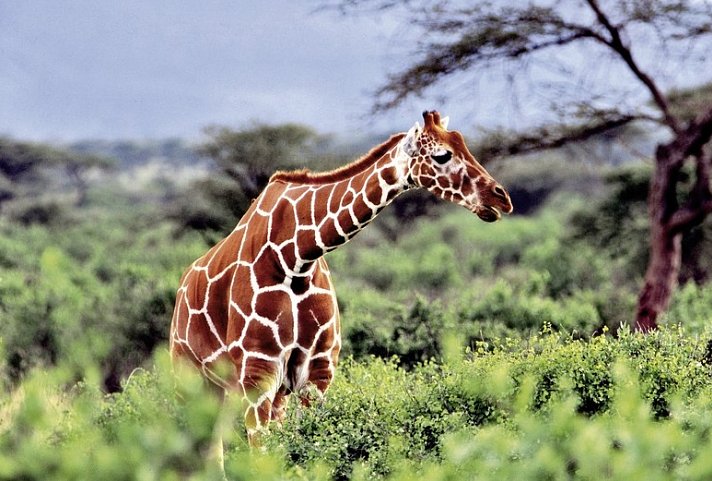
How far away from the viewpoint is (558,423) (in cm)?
412

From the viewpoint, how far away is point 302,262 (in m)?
5.54

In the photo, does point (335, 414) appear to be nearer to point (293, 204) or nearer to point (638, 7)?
point (293, 204)

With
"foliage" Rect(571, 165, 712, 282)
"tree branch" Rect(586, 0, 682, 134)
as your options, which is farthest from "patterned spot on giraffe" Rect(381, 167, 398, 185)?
"foliage" Rect(571, 165, 712, 282)

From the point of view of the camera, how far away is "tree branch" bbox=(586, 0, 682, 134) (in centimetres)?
1246

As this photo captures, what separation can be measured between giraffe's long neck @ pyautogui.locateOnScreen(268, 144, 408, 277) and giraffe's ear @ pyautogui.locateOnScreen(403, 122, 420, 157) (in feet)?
0.18

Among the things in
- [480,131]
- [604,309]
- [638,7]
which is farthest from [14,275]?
[638,7]

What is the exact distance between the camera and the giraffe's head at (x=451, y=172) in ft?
17.2

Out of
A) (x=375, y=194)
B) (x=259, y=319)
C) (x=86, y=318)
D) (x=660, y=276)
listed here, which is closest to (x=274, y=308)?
(x=259, y=319)

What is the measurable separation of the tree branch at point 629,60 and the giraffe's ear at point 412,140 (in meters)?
7.83


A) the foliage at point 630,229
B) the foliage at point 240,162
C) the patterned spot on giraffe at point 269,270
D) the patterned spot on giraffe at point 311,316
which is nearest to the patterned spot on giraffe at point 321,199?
the patterned spot on giraffe at point 269,270

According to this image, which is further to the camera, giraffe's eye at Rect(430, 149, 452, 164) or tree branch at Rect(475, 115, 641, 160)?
tree branch at Rect(475, 115, 641, 160)

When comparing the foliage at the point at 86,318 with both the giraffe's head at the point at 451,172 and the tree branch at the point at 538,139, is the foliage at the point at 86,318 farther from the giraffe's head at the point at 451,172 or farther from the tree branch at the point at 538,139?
the giraffe's head at the point at 451,172

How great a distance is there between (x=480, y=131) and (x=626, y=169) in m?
7.92

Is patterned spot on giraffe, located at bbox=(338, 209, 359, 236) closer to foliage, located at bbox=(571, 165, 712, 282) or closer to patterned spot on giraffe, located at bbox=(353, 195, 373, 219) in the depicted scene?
patterned spot on giraffe, located at bbox=(353, 195, 373, 219)
